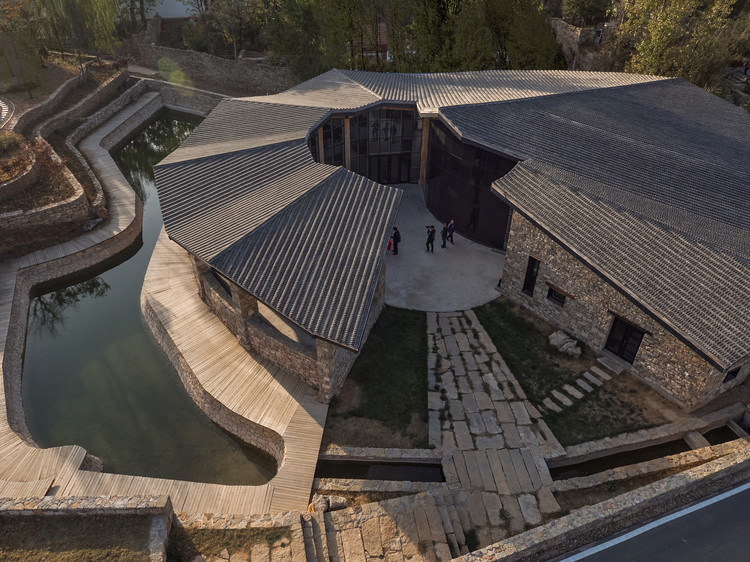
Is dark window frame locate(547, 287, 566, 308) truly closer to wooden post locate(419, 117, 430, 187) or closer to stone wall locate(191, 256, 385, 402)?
stone wall locate(191, 256, 385, 402)

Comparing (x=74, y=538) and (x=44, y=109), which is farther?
(x=44, y=109)

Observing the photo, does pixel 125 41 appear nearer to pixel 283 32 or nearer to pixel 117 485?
pixel 283 32

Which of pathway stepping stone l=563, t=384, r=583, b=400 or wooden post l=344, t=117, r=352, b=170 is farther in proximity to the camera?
wooden post l=344, t=117, r=352, b=170

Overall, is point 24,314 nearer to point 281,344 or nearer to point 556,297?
point 281,344

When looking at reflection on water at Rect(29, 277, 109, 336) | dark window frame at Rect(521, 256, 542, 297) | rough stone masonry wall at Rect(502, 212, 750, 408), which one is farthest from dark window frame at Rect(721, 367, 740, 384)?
reflection on water at Rect(29, 277, 109, 336)

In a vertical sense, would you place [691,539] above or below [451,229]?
below

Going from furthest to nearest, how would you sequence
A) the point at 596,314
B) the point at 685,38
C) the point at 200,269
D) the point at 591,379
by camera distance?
the point at 685,38 → the point at 200,269 → the point at 596,314 → the point at 591,379

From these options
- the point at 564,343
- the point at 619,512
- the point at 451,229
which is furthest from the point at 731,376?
the point at 451,229

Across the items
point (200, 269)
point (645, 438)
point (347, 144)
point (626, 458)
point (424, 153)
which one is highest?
point (347, 144)
